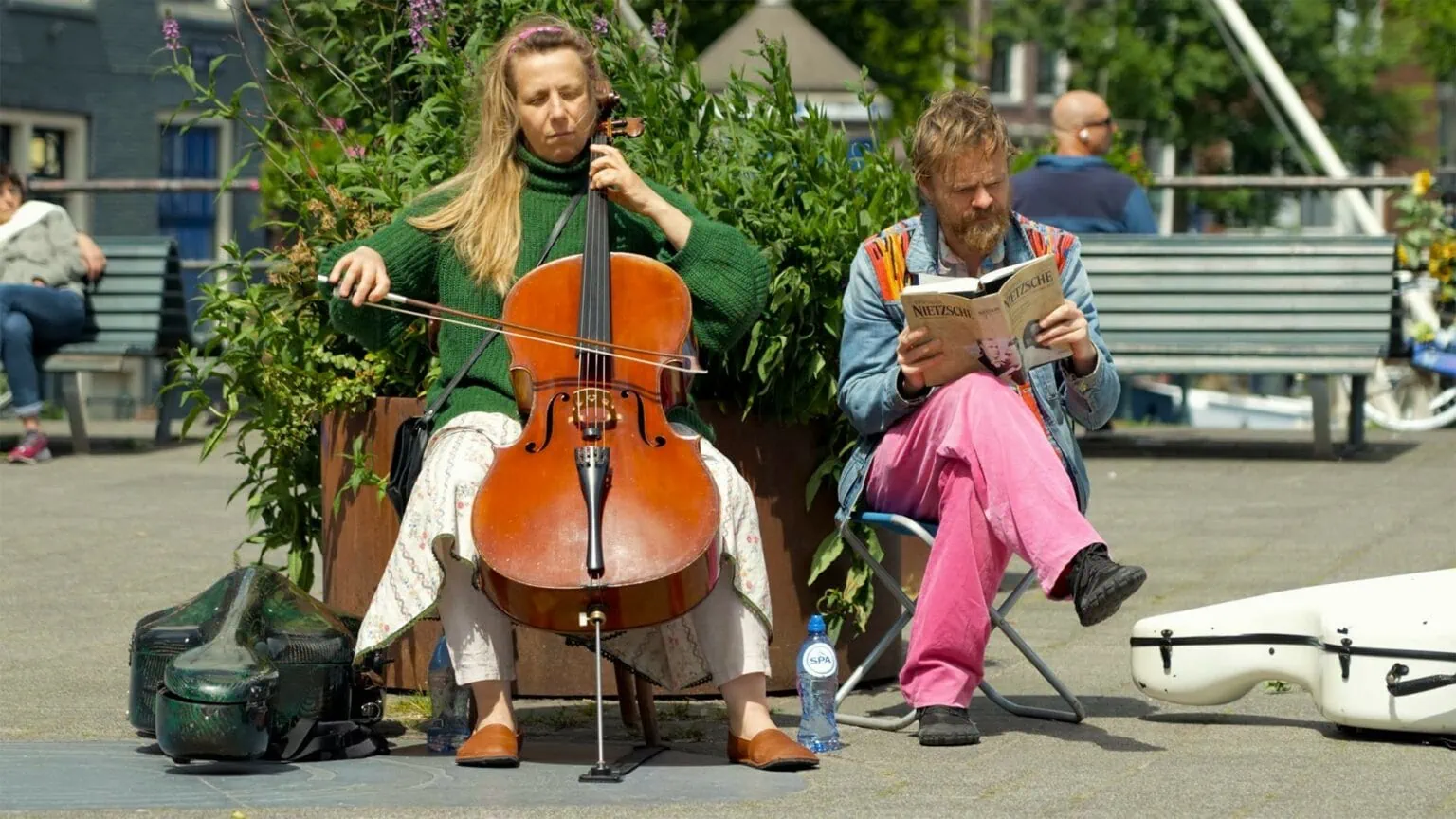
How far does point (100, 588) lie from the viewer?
8094mm

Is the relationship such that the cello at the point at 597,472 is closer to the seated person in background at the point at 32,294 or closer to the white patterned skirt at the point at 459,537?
the white patterned skirt at the point at 459,537

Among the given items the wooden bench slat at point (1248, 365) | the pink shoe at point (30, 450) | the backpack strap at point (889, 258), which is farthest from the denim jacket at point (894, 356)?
the pink shoe at point (30, 450)

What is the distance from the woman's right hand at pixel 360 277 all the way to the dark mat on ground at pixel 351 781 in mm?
952

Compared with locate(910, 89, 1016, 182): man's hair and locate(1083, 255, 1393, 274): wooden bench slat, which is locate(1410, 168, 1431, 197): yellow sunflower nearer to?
locate(1083, 255, 1393, 274): wooden bench slat

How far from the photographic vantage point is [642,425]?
507 cm

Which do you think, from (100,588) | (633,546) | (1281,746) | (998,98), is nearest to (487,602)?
(633,546)

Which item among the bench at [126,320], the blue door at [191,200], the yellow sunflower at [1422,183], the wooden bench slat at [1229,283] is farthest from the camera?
the blue door at [191,200]

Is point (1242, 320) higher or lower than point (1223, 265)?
lower

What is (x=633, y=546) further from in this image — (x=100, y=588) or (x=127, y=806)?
(x=100, y=588)

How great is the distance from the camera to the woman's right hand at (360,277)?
528cm

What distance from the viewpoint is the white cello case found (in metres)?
5.36

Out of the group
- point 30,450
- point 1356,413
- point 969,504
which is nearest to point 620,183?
point 969,504

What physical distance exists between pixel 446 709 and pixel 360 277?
0.94 meters

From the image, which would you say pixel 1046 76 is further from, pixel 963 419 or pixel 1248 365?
pixel 963 419
